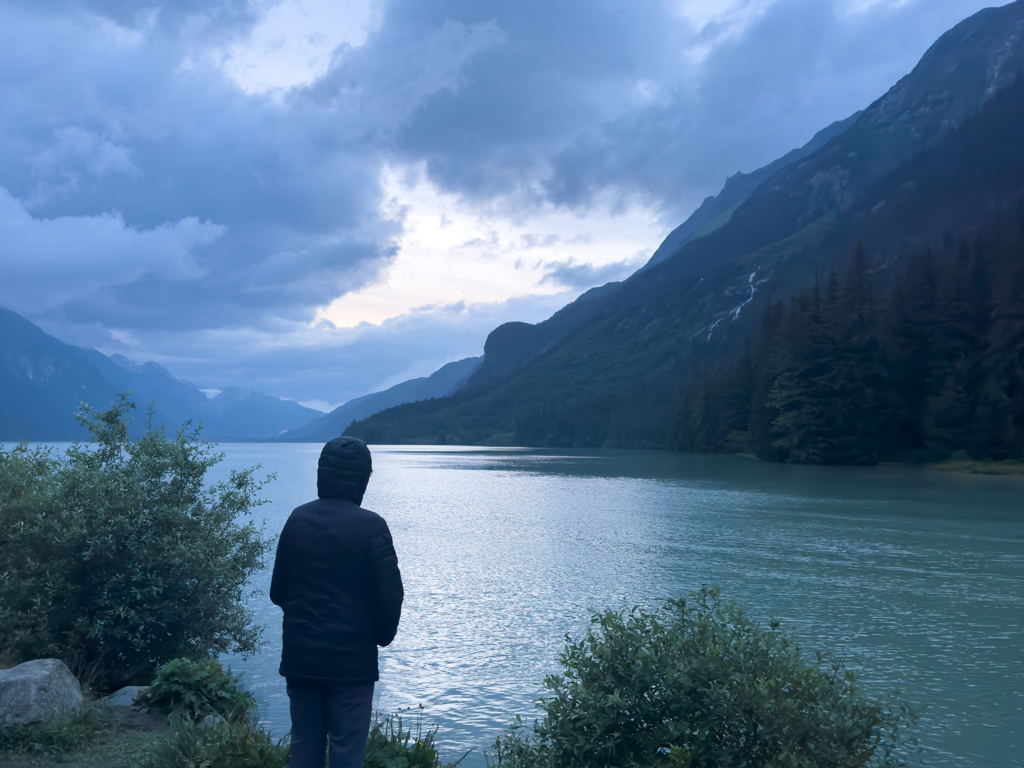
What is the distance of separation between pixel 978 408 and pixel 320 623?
265ft

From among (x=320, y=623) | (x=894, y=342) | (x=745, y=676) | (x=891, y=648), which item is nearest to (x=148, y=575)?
(x=320, y=623)

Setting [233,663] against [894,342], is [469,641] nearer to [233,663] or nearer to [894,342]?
[233,663]

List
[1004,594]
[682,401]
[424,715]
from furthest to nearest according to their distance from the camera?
[682,401] < [1004,594] < [424,715]

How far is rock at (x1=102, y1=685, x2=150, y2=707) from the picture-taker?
895cm

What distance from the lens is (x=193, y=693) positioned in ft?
28.8

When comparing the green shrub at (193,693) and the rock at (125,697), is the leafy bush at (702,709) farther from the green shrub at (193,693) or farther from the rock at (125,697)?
the rock at (125,697)

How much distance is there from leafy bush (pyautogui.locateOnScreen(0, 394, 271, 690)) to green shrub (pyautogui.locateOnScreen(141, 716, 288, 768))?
3653mm

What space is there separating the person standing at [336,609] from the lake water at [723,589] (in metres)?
3.37

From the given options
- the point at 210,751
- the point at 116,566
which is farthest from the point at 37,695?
the point at 116,566

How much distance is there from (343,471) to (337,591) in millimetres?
804

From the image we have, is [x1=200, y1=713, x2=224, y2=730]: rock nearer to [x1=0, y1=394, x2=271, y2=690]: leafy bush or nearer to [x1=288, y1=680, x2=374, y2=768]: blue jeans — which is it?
[x1=0, y1=394, x2=271, y2=690]: leafy bush

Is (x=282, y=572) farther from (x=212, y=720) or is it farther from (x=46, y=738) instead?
(x=212, y=720)

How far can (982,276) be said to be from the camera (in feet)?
262

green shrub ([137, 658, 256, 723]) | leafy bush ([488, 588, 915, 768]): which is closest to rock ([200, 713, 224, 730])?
green shrub ([137, 658, 256, 723])
